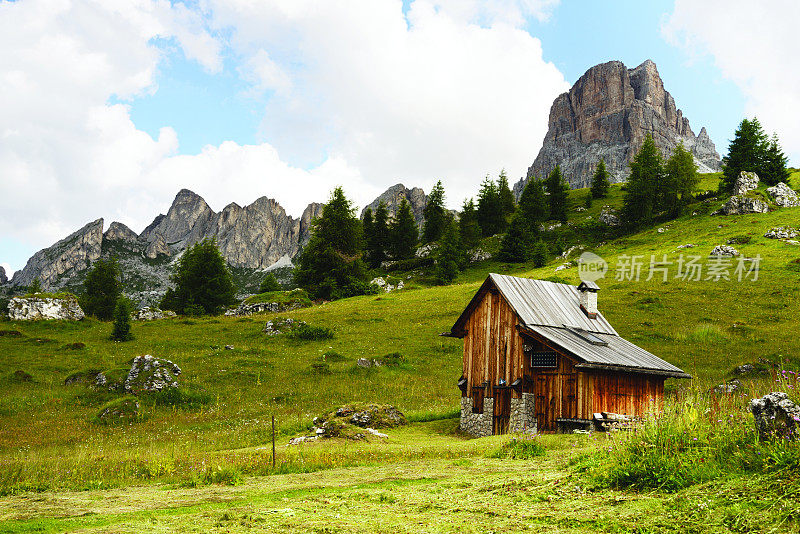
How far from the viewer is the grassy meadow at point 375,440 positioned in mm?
7305

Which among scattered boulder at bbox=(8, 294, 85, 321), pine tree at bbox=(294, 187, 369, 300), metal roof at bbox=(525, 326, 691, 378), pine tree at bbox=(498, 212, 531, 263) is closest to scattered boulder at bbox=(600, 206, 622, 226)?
pine tree at bbox=(498, 212, 531, 263)

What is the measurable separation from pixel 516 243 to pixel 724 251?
32997 millimetres

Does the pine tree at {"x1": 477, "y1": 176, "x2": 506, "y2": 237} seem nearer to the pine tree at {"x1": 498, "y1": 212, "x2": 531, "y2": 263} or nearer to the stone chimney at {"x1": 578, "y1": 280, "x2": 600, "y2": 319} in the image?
the pine tree at {"x1": 498, "y1": 212, "x2": 531, "y2": 263}

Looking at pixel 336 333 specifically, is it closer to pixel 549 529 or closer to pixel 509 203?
pixel 549 529

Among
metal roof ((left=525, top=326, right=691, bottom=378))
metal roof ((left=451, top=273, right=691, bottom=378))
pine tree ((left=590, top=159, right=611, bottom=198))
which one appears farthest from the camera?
pine tree ((left=590, top=159, right=611, bottom=198))

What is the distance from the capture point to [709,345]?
39.2 meters

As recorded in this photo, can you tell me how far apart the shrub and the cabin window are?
23.4 m

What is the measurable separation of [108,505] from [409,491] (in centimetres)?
605

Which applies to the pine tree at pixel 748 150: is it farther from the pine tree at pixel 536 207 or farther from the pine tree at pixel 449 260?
the pine tree at pixel 449 260

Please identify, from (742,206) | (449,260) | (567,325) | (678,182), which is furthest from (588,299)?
(678,182)

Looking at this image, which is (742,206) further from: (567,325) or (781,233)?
(567,325)

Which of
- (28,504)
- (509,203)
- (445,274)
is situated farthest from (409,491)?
(509,203)

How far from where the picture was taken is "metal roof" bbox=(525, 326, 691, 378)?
75.2ft

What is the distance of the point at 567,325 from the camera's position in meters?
27.9
